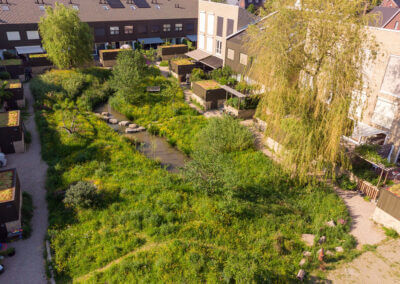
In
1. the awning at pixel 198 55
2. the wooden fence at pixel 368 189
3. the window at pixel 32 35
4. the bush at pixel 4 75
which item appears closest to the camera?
the wooden fence at pixel 368 189

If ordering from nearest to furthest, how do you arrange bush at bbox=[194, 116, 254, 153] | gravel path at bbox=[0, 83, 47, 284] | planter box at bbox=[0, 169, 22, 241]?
gravel path at bbox=[0, 83, 47, 284]
planter box at bbox=[0, 169, 22, 241]
bush at bbox=[194, 116, 254, 153]

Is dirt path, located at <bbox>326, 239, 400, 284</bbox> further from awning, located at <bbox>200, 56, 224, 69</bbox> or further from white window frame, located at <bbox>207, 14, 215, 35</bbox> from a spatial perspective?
white window frame, located at <bbox>207, 14, 215, 35</bbox>

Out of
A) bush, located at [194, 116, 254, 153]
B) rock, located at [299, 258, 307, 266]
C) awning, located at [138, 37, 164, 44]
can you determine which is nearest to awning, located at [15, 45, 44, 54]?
awning, located at [138, 37, 164, 44]

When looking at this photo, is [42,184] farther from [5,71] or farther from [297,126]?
[5,71]

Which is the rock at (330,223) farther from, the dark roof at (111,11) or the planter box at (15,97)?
the dark roof at (111,11)

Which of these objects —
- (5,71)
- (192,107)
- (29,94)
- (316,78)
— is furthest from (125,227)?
(5,71)

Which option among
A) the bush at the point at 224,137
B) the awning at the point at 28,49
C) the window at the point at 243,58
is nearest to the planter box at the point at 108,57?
the awning at the point at 28,49
